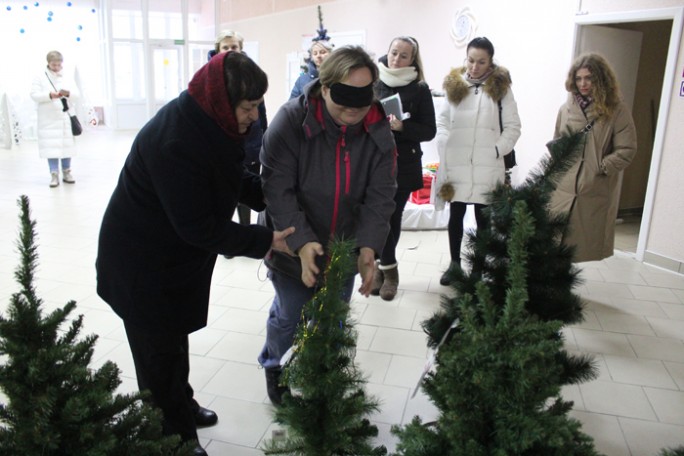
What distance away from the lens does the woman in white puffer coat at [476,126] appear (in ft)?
11.5

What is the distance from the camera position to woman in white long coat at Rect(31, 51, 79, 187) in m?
6.42

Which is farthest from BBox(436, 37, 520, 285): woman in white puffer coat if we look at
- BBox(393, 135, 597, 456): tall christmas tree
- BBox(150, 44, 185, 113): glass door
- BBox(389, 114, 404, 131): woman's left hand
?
BBox(150, 44, 185, 113): glass door

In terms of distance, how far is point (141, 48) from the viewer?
533 inches

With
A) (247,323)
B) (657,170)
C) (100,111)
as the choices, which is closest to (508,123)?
(657,170)

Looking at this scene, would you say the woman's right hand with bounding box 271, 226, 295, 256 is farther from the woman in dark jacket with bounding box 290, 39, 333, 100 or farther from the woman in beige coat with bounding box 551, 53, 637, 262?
the woman in beige coat with bounding box 551, 53, 637, 262

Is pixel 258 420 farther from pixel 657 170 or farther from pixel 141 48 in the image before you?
pixel 141 48

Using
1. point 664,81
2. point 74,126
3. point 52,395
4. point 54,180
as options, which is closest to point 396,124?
point 664,81

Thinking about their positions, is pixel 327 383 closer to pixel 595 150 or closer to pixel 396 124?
pixel 396 124

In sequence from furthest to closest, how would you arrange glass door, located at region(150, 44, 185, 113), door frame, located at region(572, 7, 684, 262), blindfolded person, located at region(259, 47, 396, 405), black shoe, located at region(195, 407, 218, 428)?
1. glass door, located at region(150, 44, 185, 113)
2. door frame, located at region(572, 7, 684, 262)
3. black shoe, located at region(195, 407, 218, 428)
4. blindfolded person, located at region(259, 47, 396, 405)

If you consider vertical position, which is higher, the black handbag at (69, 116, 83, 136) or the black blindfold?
the black blindfold

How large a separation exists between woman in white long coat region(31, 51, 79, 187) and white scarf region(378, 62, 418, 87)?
15.3 ft

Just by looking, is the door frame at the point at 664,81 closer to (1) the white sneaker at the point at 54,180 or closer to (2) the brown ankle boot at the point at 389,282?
(2) the brown ankle boot at the point at 389,282

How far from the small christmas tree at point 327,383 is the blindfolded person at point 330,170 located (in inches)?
32.6

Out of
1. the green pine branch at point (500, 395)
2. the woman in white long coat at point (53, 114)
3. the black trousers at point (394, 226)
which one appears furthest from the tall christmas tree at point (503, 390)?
the woman in white long coat at point (53, 114)
